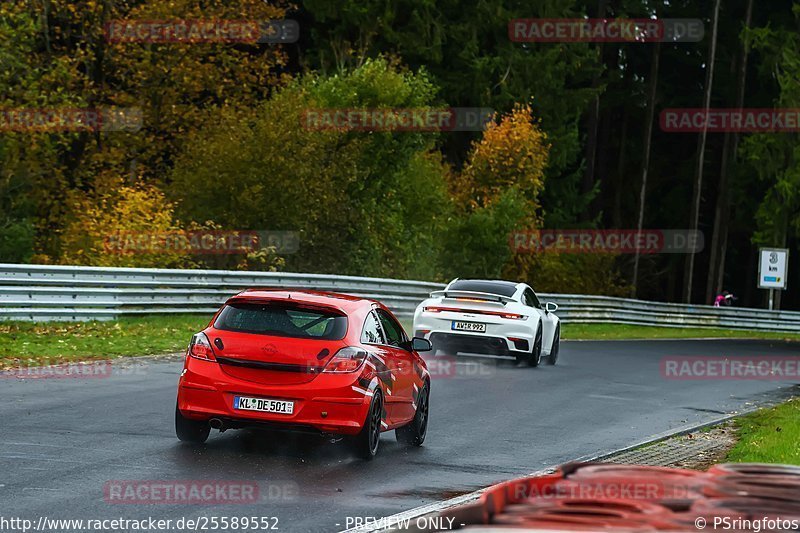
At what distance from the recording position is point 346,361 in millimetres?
11453

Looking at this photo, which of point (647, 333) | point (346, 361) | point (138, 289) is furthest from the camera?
point (647, 333)

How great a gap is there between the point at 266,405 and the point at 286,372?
0.32 meters

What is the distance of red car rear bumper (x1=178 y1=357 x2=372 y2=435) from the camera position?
36.8ft

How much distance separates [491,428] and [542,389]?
16.8 ft

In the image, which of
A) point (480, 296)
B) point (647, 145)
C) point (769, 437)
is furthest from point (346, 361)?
point (647, 145)

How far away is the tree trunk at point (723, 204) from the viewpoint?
70.0m

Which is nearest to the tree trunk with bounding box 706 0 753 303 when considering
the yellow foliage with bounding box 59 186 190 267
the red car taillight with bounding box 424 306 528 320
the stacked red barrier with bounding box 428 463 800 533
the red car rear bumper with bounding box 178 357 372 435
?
the yellow foliage with bounding box 59 186 190 267

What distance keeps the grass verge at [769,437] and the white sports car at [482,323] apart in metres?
5.10

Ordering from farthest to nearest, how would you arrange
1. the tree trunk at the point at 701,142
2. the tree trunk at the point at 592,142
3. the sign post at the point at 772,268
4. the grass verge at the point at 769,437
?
the tree trunk at the point at 592,142 < the tree trunk at the point at 701,142 < the sign post at the point at 772,268 < the grass verge at the point at 769,437

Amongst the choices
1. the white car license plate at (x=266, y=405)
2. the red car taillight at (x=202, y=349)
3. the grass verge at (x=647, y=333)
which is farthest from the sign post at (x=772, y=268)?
the white car license plate at (x=266, y=405)

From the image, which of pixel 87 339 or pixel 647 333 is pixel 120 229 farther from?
pixel 647 333

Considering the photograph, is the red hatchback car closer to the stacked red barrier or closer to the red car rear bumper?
the red car rear bumper

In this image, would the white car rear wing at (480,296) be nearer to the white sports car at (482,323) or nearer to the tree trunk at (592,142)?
the white sports car at (482,323)

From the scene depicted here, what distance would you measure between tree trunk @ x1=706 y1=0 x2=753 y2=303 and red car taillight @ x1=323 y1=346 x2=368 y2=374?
201 ft
